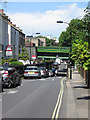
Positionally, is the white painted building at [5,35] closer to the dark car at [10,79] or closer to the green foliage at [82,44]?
the dark car at [10,79]

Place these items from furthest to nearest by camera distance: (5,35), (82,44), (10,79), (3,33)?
(5,35)
(3,33)
(10,79)
(82,44)

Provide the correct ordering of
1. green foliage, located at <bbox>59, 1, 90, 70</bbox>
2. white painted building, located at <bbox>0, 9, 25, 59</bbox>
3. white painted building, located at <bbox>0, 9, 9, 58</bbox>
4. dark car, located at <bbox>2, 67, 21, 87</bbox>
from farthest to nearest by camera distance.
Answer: white painted building, located at <bbox>0, 9, 25, 59</bbox>
white painted building, located at <bbox>0, 9, 9, 58</bbox>
dark car, located at <bbox>2, 67, 21, 87</bbox>
green foliage, located at <bbox>59, 1, 90, 70</bbox>

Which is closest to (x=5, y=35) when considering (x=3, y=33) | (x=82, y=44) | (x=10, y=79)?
(x=3, y=33)

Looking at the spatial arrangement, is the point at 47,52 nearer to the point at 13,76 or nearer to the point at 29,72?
the point at 29,72

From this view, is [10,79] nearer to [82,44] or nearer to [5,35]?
[82,44]

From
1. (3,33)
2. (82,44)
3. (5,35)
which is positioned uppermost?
(3,33)

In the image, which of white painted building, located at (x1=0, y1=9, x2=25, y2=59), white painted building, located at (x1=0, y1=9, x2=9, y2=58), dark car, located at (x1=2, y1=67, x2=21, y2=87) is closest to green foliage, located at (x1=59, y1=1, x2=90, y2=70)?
dark car, located at (x1=2, y1=67, x2=21, y2=87)

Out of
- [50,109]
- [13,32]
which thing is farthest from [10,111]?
[13,32]

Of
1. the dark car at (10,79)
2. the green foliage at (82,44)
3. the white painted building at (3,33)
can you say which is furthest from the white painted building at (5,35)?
the green foliage at (82,44)

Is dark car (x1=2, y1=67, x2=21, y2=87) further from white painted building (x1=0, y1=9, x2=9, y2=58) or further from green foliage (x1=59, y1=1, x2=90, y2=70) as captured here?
white painted building (x1=0, y1=9, x2=9, y2=58)

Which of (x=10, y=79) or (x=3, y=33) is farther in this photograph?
(x=3, y=33)

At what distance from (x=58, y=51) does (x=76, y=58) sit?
99.9m

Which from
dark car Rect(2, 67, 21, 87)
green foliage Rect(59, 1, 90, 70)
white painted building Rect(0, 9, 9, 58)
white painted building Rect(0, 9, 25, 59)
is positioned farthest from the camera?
white painted building Rect(0, 9, 25, 59)

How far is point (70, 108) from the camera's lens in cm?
1424
